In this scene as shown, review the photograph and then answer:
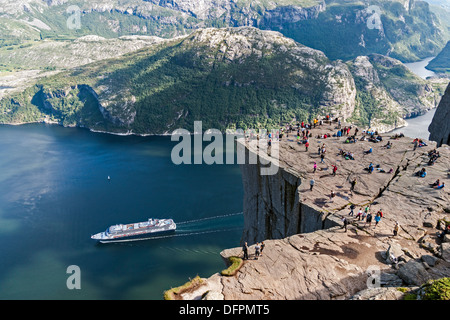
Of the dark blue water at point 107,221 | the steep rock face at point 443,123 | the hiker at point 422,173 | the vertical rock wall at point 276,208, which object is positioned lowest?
the dark blue water at point 107,221

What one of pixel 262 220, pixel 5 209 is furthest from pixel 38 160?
pixel 262 220

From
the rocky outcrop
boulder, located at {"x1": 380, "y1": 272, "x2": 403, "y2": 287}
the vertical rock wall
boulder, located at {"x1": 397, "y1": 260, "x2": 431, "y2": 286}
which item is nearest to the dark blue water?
the vertical rock wall

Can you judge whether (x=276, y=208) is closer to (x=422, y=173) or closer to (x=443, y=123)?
(x=422, y=173)

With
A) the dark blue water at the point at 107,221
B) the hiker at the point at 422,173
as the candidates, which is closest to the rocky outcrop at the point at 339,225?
the hiker at the point at 422,173

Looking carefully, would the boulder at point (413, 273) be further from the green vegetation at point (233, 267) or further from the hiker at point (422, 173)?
the hiker at point (422, 173)

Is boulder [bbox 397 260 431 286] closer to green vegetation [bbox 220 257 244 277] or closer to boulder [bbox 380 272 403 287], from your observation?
boulder [bbox 380 272 403 287]

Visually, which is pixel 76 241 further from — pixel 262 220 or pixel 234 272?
pixel 234 272
